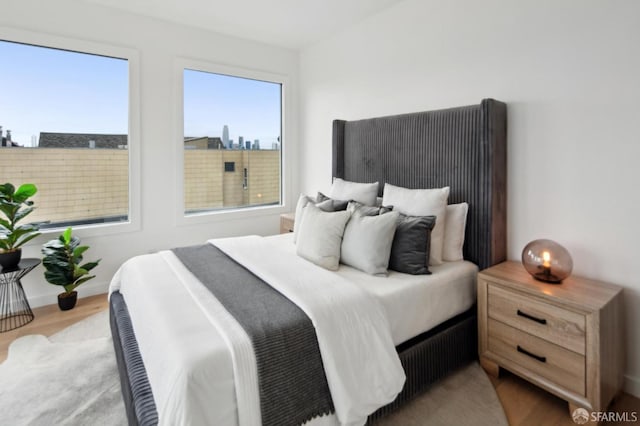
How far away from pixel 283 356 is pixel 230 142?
323 cm

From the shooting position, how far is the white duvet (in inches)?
46.9

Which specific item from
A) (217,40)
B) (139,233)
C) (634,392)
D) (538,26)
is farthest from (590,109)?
(139,233)

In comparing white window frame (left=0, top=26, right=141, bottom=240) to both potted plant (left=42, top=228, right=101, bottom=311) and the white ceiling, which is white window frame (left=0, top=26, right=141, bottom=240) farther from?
the white ceiling

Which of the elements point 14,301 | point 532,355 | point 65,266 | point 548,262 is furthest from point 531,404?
point 14,301

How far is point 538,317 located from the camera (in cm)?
182

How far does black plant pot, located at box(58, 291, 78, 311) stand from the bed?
1.08m

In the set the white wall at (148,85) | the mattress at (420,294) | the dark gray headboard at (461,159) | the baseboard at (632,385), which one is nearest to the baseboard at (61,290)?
the white wall at (148,85)

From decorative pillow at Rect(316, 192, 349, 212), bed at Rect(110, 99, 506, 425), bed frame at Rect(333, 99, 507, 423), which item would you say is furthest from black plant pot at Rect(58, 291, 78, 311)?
bed frame at Rect(333, 99, 507, 423)

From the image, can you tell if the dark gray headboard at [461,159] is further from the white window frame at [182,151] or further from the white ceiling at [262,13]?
the white window frame at [182,151]

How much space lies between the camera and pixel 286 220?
12.7 ft

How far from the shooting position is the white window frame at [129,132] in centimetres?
301

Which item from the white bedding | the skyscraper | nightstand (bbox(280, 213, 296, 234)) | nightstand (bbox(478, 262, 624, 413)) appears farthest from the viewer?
the skyscraper

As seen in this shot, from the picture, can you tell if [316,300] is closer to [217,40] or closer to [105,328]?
[105,328]

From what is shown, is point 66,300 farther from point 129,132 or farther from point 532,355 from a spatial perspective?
point 532,355
